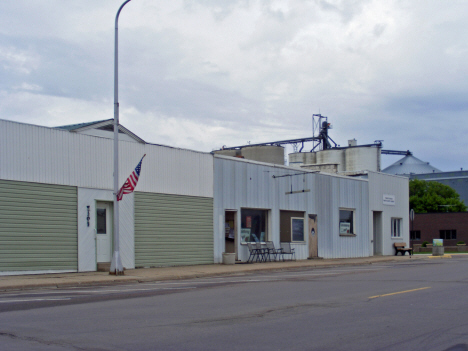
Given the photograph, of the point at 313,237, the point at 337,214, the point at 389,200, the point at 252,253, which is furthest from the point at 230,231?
the point at 389,200

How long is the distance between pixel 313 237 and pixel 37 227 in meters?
17.3

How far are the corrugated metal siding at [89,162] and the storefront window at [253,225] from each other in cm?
286

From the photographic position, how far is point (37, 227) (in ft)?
62.6

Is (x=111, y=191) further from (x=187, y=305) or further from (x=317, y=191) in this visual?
(x=317, y=191)

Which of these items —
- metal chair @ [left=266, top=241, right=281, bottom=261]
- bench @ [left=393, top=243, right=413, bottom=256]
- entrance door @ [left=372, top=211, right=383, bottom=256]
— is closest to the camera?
metal chair @ [left=266, top=241, right=281, bottom=261]

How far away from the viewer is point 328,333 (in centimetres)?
818

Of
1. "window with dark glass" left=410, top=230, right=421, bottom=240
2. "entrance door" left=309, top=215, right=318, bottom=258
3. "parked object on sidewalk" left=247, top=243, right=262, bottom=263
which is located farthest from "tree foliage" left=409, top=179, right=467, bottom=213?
"parked object on sidewalk" left=247, top=243, right=262, bottom=263

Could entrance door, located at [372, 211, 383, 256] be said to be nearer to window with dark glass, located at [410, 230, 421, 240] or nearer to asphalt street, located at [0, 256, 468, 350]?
asphalt street, located at [0, 256, 468, 350]

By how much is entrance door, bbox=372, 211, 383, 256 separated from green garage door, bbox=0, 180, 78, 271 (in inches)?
957

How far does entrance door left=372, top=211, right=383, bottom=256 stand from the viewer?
128 feet

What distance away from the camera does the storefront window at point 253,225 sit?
27833 mm

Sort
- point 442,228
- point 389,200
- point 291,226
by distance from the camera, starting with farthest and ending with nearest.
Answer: point 442,228 → point 389,200 → point 291,226

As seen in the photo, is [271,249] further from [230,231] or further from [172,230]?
[172,230]

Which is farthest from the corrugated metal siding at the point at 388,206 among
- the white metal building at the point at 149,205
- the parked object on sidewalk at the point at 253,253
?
the parked object on sidewalk at the point at 253,253
